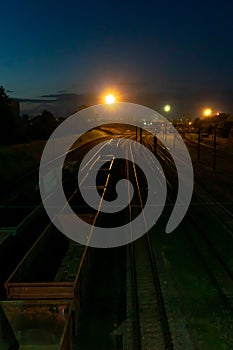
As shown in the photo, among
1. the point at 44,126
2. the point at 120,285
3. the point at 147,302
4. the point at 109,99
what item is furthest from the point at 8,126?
the point at 147,302

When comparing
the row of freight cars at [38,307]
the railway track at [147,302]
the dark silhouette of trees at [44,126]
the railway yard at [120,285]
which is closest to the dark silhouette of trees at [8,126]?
the dark silhouette of trees at [44,126]

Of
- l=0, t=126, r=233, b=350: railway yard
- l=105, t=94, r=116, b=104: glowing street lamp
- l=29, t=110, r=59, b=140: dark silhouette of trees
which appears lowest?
l=0, t=126, r=233, b=350: railway yard

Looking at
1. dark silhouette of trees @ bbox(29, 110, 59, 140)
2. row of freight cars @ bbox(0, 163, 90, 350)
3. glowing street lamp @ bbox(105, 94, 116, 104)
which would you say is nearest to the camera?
row of freight cars @ bbox(0, 163, 90, 350)

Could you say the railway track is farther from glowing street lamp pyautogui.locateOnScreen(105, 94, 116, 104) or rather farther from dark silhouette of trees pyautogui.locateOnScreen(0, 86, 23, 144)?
glowing street lamp pyautogui.locateOnScreen(105, 94, 116, 104)

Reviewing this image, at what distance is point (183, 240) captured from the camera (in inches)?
547

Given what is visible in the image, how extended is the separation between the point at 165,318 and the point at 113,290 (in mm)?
1971

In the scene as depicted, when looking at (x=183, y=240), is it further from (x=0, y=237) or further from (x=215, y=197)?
(x=215, y=197)

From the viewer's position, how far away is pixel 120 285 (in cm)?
1038

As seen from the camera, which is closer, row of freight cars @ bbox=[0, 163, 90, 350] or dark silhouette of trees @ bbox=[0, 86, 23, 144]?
row of freight cars @ bbox=[0, 163, 90, 350]

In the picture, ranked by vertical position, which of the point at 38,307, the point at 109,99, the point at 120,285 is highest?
the point at 109,99

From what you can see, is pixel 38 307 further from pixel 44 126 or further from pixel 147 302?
pixel 44 126

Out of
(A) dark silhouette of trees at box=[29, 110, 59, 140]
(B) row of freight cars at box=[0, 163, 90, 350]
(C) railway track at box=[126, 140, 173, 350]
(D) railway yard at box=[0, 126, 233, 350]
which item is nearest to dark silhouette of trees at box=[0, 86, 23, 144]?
(A) dark silhouette of trees at box=[29, 110, 59, 140]

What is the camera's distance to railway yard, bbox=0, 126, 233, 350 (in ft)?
24.8

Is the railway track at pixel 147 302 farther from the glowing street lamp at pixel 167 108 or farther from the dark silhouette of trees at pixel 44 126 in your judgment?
the dark silhouette of trees at pixel 44 126
